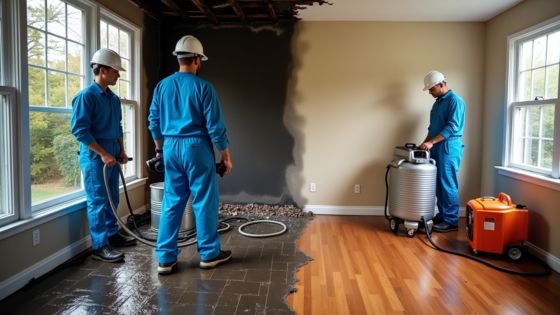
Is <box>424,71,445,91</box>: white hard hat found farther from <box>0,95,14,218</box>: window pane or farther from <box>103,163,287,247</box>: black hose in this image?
<box>0,95,14,218</box>: window pane

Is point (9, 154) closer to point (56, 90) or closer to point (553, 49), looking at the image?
point (56, 90)

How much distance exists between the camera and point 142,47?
442cm

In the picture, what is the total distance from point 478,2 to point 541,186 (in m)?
2.02

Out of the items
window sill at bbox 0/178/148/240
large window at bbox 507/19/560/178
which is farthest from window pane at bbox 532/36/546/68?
window sill at bbox 0/178/148/240

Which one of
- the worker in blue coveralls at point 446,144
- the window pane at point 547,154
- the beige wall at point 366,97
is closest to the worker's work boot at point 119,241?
the beige wall at point 366,97

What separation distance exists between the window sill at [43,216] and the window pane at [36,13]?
144 centimetres

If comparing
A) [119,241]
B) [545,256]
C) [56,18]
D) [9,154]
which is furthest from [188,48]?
[545,256]

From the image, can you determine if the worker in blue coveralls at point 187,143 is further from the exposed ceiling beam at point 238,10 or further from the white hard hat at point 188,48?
the exposed ceiling beam at point 238,10

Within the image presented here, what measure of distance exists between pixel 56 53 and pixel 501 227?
4144mm

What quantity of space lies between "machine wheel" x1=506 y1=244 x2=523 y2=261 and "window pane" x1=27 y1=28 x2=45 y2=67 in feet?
14.0

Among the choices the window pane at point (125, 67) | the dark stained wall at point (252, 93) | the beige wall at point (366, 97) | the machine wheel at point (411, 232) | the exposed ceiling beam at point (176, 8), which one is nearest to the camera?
the machine wheel at point (411, 232)

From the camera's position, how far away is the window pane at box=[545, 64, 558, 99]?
3.37 m

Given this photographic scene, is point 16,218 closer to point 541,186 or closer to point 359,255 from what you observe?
point 359,255

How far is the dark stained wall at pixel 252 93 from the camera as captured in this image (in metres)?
4.83
